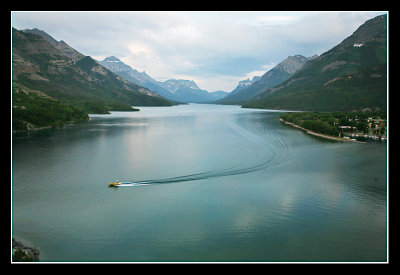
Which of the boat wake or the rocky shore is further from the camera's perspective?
the boat wake

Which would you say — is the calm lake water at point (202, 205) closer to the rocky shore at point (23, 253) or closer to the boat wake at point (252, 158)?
the boat wake at point (252, 158)

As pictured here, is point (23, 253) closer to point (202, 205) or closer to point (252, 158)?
point (202, 205)

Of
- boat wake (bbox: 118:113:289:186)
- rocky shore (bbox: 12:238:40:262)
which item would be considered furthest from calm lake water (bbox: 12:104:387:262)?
rocky shore (bbox: 12:238:40:262)

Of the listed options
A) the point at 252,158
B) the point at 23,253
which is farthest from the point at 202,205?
the point at 252,158

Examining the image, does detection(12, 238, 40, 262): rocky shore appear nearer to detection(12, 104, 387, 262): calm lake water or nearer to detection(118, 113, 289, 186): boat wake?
detection(12, 104, 387, 262): calm lake water

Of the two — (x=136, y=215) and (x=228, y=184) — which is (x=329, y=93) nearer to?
(x=228, y=184)

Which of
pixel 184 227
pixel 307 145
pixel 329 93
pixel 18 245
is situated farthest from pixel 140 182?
pixel 329 93

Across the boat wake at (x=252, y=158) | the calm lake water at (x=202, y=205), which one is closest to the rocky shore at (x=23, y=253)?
the calm lake water at (x=202, y=205)
